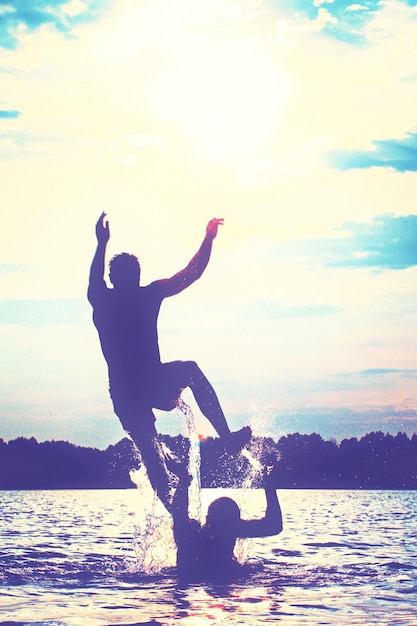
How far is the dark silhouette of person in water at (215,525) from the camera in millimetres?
12125

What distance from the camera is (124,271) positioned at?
12.1 meters

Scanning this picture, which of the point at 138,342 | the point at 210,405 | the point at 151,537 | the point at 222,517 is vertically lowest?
the point at 151,537

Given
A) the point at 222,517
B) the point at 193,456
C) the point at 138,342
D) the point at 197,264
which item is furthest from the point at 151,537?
the point at 197,264

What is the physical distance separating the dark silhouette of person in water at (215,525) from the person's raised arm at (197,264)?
270cm

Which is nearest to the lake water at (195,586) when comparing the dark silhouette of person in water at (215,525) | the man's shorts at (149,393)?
the dark silhouette of person in water at (215,525)

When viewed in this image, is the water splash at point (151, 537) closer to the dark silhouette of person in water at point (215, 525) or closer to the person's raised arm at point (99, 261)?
the dark silhouette of person in water at point (215, 525)

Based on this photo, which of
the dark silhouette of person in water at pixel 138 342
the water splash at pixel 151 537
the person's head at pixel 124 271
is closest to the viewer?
the dark silhouette of person in water at pixel 138 342

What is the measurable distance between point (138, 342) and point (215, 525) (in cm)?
286

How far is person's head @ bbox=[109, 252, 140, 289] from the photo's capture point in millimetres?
12062

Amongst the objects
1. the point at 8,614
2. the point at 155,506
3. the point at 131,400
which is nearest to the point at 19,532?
the point at 155,506

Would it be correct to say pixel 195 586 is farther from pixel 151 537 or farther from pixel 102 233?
pixel 102 233

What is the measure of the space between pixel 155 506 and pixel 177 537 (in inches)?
43.4

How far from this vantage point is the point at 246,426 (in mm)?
11719

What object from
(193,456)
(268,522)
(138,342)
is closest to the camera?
(138,342)
